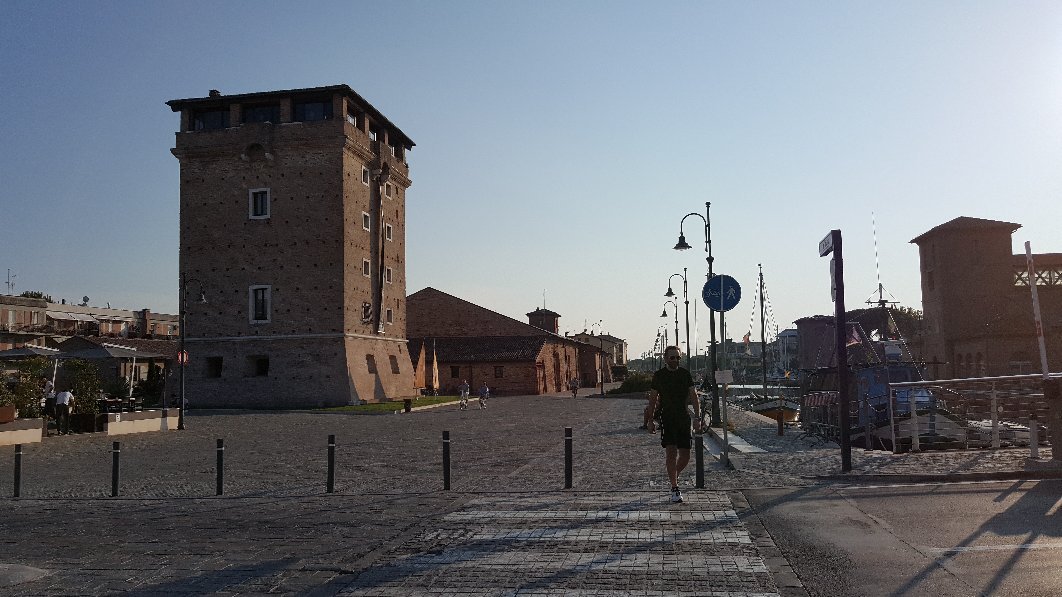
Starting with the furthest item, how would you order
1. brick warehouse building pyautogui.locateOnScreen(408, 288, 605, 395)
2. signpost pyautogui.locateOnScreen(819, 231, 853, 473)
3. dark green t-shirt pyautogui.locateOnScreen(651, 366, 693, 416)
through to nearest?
brick warehouse building pyautogui.locateOnScreen(408, 288, 605, 395) < signpost pyautogui.locateOnScreen(819, 231, 853, 473) < dark green t-shirt pyautogui.locateOnScreen(651, 366, 693, 416)

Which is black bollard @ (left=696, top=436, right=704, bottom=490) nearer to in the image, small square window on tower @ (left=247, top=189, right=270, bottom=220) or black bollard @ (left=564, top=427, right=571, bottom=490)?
black bollard @ (left=564, top=427, right=571, bottom=490)

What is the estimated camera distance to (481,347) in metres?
70.3

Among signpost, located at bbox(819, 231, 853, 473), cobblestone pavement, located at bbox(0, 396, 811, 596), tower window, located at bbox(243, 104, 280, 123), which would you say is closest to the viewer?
cobblestone pavement, located at bbox(0, 396, 811, 596)

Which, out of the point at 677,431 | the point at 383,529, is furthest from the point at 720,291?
the point at 383,529

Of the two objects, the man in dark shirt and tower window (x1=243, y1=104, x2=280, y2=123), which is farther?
tower window (x1=243, y1=104, x2=280, y2=123)

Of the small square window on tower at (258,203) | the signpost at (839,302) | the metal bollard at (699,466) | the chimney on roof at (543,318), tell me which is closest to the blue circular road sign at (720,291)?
the signpost at (839,302)

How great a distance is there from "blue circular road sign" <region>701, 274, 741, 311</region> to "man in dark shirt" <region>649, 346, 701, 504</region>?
404cm

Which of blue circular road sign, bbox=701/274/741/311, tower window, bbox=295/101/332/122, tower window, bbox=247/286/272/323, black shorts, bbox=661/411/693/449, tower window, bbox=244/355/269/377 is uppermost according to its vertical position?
tower window, bbox=295/101/332/122

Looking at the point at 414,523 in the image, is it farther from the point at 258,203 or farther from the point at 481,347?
the point at 481,347

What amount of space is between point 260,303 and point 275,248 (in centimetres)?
318

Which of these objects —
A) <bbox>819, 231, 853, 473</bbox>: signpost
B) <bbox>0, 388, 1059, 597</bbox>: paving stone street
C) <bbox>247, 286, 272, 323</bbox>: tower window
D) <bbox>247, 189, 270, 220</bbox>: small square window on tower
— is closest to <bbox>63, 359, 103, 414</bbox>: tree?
<bbox>0, 388, 1059, 597</bbox>: paving stone street

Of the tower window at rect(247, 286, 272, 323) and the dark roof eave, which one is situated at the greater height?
the dark roof eave

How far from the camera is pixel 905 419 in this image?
17078 mm

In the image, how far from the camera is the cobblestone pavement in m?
6.23
